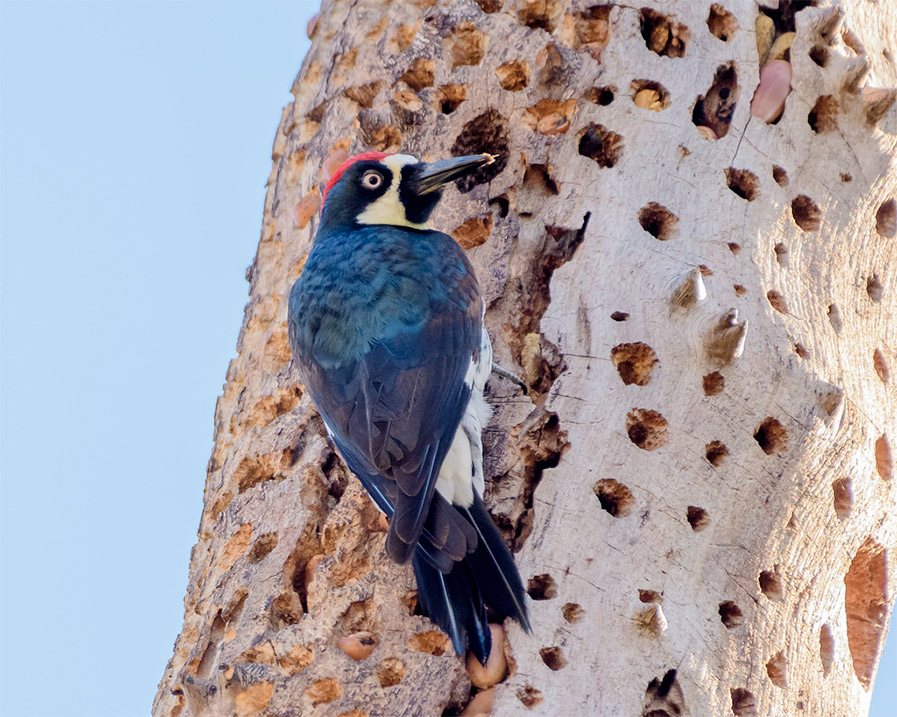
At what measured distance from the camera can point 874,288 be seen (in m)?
3.01

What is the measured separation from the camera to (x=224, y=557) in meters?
2.93

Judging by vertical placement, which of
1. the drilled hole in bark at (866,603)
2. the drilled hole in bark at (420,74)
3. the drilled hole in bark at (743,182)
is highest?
the drilled hole in bark at (420,74)

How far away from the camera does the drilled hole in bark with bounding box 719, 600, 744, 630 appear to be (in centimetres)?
248

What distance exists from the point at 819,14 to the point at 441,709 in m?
2.04

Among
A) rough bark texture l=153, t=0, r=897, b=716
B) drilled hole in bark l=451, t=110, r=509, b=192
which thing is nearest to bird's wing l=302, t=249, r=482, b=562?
rough bark texture l=153, t=0, r=897, b=716

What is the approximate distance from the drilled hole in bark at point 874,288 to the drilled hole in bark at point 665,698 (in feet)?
3.86

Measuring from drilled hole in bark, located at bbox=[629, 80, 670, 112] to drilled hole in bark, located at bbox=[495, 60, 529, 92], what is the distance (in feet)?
0.98

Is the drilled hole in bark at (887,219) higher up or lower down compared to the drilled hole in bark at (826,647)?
higher up

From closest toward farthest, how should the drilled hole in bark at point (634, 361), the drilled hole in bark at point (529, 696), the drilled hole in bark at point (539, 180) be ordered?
the drilled hole in bark at point (529, 696)
the drilled hole in bark at point (634, 361)
the drilled hole in bark at point (539, 180)

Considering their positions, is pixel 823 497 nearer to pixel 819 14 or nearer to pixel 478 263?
pixel 478 263

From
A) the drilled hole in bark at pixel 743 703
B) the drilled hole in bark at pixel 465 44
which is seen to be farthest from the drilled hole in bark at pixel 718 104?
the drilled hole in bark at pixel 743 703

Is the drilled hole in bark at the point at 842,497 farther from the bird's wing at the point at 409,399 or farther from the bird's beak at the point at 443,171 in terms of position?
the bird's beak at the point at 443,171

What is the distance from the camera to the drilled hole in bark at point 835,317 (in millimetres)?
2844

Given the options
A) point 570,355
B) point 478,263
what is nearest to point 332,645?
point 570,355
